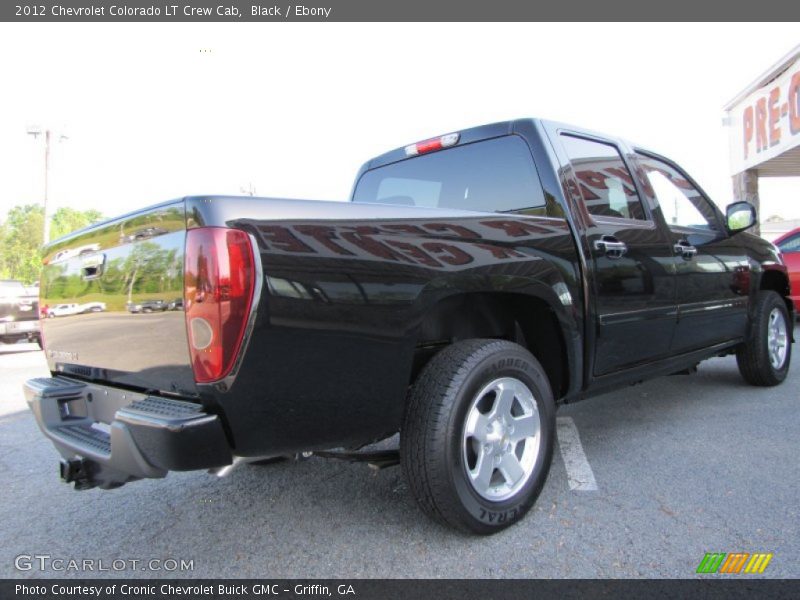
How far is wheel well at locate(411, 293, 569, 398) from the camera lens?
250 centimetres

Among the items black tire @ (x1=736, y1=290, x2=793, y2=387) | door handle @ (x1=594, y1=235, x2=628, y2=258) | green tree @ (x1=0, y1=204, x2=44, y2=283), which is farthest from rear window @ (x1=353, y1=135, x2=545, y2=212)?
green tree @ (x1=0, y1=204, x2=44, y2=283)

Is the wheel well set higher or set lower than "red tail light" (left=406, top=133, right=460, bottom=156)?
lower

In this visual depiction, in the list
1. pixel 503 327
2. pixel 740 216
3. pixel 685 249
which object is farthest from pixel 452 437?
pixel 740 216

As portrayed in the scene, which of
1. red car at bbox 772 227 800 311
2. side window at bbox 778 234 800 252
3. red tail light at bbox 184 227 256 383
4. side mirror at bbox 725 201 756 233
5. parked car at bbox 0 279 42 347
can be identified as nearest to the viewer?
red tail light at bbox 184 227 256 383

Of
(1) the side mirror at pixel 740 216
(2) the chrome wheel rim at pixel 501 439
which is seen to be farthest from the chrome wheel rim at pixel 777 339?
(2) the chrome wheel rim at pixel 501 439

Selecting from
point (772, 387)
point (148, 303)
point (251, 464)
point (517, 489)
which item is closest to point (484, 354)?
point (517, 489)

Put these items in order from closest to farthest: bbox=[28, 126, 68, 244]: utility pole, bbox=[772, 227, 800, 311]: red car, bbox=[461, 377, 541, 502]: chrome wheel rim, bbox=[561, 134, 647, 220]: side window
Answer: bbox=[461, 377, 541, 502]: chrome wheel rim < bbox=[561, 134, 647, 220]: side window < bbox=[772, 227, 800, 311]: red car < bbox=[28, 126, 68, 244]: utility pole

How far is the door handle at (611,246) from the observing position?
2.85 m

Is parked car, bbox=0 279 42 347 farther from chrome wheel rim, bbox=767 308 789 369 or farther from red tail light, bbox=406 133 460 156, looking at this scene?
chrome wheel rim, bbox=767 308 789 369

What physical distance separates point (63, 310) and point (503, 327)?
205 centimetres

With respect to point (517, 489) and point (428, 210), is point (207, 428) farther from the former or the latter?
point (517, 489)

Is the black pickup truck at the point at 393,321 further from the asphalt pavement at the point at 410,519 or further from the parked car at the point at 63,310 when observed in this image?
the asphalt pavement at the point at 410,519

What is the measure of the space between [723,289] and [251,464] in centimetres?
349

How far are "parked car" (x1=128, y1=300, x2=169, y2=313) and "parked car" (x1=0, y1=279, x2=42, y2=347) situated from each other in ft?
32.9
